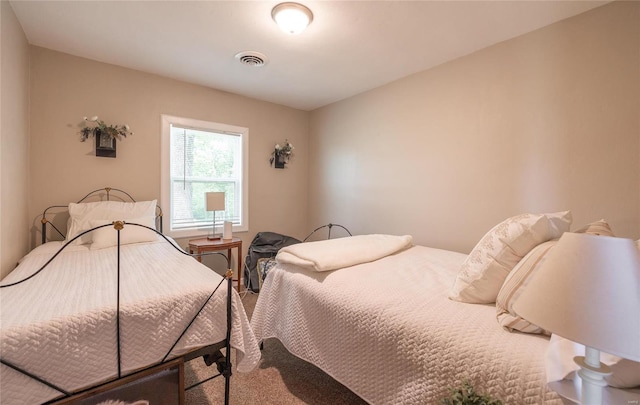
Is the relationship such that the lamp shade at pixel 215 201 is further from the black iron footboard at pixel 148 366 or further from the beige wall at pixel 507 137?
the black iron footboard at pixel 148 366

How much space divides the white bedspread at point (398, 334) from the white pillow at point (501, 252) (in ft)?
0.22

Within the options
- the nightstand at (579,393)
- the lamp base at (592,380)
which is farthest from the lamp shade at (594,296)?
the nightstand at (579,393)

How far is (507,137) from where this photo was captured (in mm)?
2164

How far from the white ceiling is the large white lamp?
1.79 m

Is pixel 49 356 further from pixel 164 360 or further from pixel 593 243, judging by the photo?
pixel 593 243

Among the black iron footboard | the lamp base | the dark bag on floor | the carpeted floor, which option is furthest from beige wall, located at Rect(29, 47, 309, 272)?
the lamp base

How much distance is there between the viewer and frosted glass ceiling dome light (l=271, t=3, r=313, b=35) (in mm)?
1752

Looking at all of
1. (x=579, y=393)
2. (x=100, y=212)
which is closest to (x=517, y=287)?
(x=579, y=393)

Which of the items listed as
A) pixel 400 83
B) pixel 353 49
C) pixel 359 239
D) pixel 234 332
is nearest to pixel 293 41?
pixel 353 49

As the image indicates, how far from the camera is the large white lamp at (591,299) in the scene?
563mm

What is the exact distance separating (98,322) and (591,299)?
5.02ft

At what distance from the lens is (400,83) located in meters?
2.90

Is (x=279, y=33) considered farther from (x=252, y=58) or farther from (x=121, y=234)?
(x=121, y=234)

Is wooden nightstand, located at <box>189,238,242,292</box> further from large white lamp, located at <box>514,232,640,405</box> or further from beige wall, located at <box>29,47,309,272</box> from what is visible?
large white lamp, located at <box>514,232,640,405</box>
